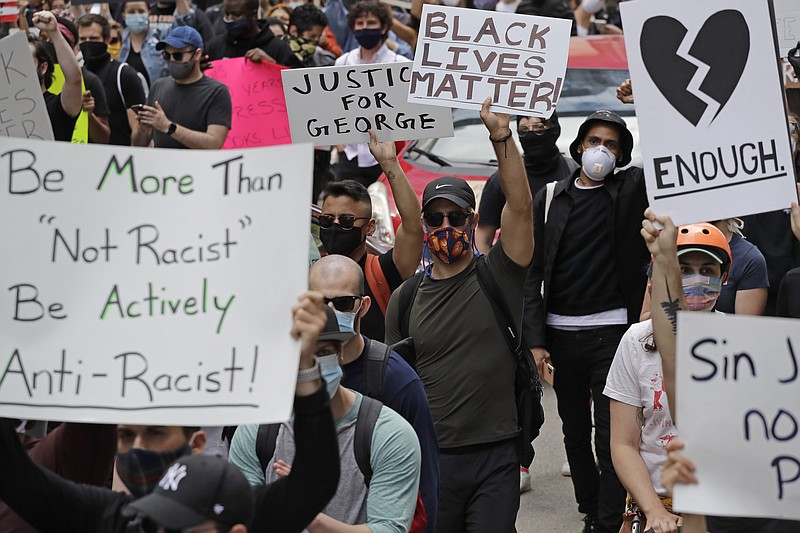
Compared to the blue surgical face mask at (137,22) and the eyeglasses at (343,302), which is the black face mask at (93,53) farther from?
the eyeglasses at (343,302)

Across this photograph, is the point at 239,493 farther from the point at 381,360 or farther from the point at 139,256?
the point at 381,360

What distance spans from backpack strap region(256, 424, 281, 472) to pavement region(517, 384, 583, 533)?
312 centimetres

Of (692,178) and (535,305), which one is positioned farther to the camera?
(535,305)

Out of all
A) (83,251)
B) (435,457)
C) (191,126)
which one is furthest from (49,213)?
(191,126)

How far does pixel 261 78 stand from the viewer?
34.9ft

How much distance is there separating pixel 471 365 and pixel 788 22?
9.06 ft

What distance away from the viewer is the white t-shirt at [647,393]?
475 centimetres

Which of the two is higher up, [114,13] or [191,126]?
[114,13]

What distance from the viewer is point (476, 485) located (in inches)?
217

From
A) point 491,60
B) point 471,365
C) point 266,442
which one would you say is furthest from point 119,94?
point 266,442

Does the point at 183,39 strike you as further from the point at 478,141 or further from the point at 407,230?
the point at 407,230

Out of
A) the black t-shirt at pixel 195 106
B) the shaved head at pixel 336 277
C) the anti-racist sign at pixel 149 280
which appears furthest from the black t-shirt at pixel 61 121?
the anti-racist sign at pixel 149 280

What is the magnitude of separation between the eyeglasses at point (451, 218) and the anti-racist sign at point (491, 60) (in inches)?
19.1

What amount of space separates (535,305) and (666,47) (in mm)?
2479
